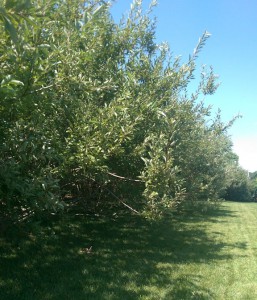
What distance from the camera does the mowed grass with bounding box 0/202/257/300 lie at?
6027 millimetres

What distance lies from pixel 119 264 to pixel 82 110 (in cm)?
371

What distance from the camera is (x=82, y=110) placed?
5.76 metres

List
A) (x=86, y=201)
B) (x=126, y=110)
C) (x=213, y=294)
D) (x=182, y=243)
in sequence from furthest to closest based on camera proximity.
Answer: (x=182, y=243), (x=86, y=201), (x=213, y=294), (x=126, y=110)

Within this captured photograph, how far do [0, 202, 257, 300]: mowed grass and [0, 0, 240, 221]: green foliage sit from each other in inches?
41.5

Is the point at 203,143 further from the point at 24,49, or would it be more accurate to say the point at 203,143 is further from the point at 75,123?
the point at 24,49

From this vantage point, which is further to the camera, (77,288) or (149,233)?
(149,233)

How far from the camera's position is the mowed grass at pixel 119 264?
603 centimetres

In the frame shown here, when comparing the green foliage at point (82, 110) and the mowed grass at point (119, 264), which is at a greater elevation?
the green foliage at point (82, 110)

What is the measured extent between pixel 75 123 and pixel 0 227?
211cm

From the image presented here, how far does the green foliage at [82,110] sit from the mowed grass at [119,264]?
1.05 meters

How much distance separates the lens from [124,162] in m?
6.82

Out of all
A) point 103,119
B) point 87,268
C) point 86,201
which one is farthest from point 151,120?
point 87,268

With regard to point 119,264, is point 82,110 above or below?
above

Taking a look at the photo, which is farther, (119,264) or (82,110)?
(119,264)
